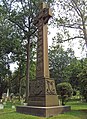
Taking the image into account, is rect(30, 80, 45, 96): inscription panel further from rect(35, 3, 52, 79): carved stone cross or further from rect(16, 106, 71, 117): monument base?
rect(16, 106, 71, 117): monument base

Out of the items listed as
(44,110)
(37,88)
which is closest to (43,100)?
(37,88)

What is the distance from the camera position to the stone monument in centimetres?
1120

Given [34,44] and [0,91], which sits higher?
[34,44]

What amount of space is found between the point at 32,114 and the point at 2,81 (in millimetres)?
29264

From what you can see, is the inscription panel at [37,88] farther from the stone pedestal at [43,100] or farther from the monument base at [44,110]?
the monument base at [44,110]

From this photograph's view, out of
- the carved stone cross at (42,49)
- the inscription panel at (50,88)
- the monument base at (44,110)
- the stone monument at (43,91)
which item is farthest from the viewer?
the carved stone cross at (42,49)

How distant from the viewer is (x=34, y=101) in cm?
1270

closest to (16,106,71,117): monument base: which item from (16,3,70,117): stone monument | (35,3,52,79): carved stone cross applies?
(16,3,70,117): stone monument

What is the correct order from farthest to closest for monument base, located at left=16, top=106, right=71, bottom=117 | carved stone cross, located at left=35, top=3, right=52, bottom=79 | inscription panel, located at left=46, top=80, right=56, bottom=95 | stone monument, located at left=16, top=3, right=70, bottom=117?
carved stone cross, located at left=35, top=3, right=52, bottom=79 < inscription panel, located at left=46, top=80, right=56, bottom=95 < stone monument, located at left=16, top=3, right=70, bottom=117 < monument base, located at left=16, top=106, right=71, bottom=117

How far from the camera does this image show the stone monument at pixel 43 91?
1120 cm

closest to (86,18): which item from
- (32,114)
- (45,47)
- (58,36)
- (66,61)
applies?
(58,36)

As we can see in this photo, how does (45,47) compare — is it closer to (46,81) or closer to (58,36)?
(46,81)

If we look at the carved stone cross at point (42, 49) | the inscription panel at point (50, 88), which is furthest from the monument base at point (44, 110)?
the carved stone cross at point (42, 49)

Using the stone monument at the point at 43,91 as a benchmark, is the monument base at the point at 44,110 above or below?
below
